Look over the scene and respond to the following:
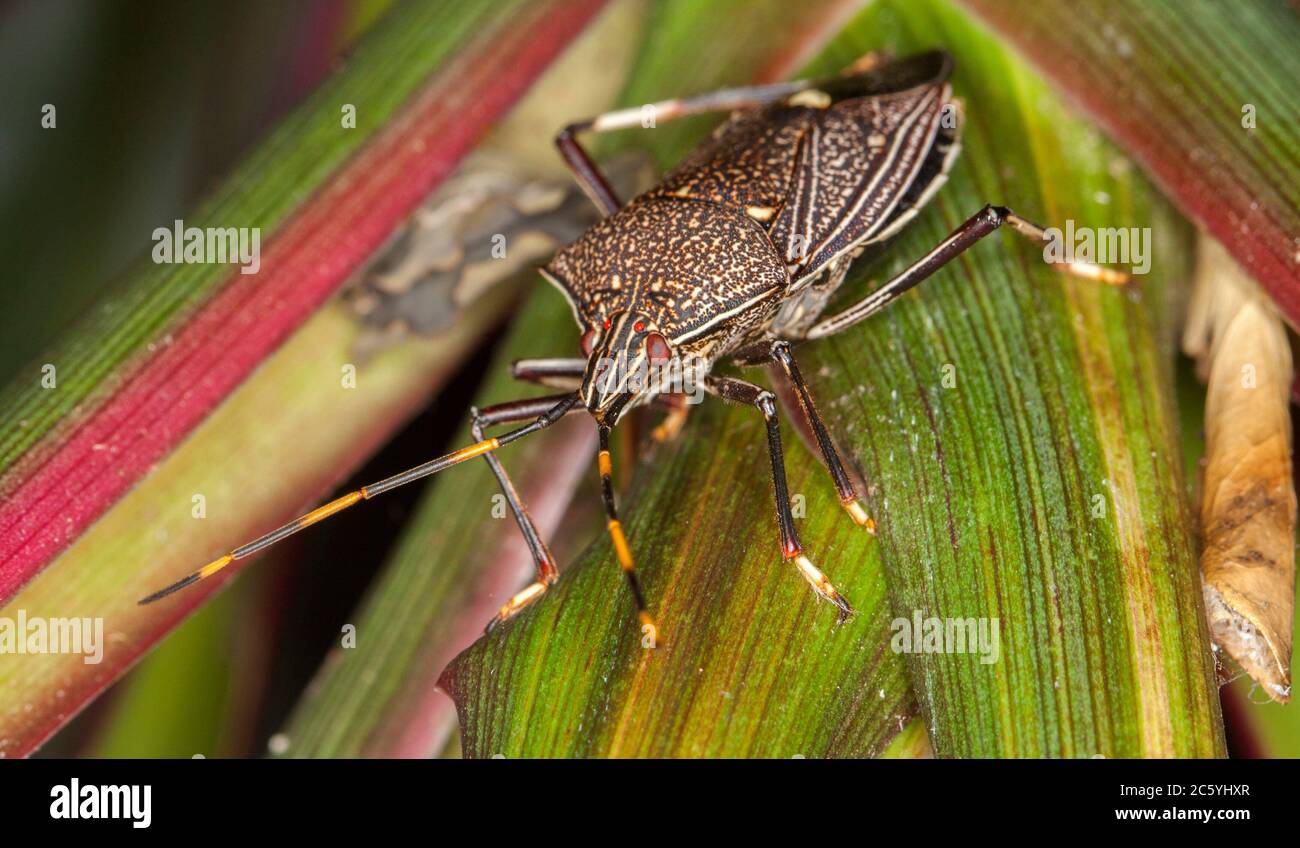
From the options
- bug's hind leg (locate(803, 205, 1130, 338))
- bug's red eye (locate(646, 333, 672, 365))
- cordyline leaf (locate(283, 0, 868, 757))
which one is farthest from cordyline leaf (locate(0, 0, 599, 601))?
bug's hind leg (locate(803, 205, 1130, 338))

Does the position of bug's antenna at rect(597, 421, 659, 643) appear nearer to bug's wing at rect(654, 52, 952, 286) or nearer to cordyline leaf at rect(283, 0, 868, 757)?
cordyline leaf at rect(283, 0, 868, 757)

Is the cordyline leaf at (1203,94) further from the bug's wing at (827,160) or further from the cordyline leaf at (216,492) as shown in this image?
the cordyline leaf at (216,492)

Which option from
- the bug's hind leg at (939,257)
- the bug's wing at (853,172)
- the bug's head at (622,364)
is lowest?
the bug's head at (622,364)

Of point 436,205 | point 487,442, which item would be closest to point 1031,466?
point 487,442

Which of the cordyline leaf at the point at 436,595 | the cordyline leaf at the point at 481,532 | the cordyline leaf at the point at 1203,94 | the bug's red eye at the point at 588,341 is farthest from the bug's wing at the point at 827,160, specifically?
the cordyline leaf at the point at 436,595
